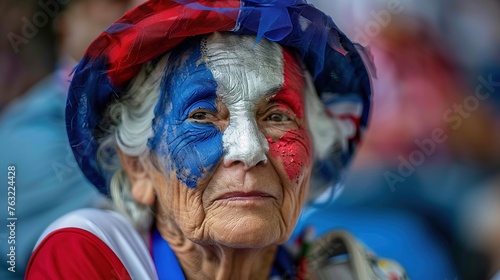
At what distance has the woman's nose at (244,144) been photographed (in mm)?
1511

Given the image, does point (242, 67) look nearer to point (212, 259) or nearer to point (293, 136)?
point (293, 136)

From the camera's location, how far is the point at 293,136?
5.41 feet

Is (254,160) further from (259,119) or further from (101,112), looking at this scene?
(101,112)

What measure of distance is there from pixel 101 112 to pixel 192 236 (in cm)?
45

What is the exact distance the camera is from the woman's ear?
5.70 ft

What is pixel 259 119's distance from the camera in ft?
5.32

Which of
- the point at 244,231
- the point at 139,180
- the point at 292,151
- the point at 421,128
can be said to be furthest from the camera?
the point at 421,128

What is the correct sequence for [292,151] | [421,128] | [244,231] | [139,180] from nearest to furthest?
[244,231], [292,151], [139,180], [421,128]

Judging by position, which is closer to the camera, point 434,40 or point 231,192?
point 231,192

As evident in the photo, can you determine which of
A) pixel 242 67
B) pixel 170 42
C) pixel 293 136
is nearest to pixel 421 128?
pixel 293 136

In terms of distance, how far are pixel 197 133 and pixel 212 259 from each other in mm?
351

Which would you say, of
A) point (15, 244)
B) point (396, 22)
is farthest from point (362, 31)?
point (15, 244)

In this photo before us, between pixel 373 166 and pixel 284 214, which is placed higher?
pixel 284 214

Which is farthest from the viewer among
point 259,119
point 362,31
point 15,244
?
point 362,31
